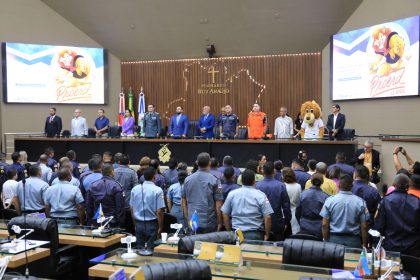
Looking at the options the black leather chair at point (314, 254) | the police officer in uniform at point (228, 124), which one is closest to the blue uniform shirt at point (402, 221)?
the black leather chair at point (314, 254)

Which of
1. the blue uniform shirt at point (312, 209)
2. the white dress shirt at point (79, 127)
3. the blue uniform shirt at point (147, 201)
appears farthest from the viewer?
the white dress shirt at point (79, 127)

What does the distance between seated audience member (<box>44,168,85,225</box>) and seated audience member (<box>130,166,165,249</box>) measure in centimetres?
71

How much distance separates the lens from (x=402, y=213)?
4605mm

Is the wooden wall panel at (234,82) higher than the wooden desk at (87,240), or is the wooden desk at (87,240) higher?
the wooden wall panel at (234,82)

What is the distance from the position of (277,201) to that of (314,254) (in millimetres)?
1938

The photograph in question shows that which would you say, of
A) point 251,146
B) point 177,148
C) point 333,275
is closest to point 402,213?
point 333,275

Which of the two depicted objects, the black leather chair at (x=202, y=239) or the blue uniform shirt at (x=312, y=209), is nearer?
the black leather chair at (x=202, y=239)

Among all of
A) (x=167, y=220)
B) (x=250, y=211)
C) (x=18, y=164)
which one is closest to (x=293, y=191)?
(x=250, y=211)

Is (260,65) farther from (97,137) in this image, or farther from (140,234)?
(140,234)

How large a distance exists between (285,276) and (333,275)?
34 cm

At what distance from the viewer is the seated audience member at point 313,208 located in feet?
17.2

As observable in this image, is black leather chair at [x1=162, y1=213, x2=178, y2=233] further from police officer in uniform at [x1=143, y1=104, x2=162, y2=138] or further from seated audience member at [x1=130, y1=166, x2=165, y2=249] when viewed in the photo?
police officer in uniform at [x1=143, y1=104, x2=162, y2=138]

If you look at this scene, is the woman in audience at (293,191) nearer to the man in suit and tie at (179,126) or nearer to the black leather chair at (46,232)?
the black leather chair at (46,232)

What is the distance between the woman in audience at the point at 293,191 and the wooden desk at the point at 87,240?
7.35ft
